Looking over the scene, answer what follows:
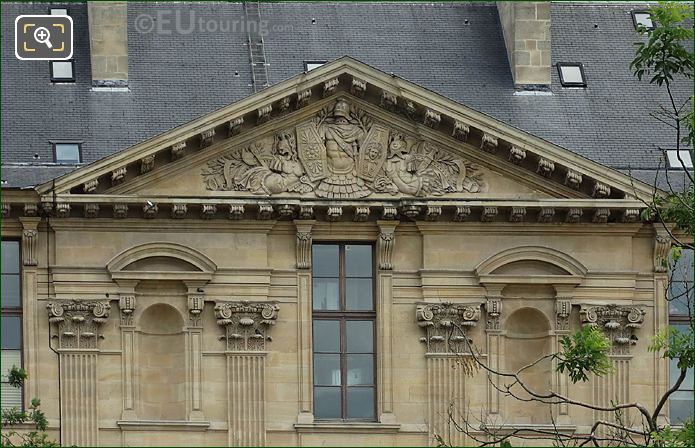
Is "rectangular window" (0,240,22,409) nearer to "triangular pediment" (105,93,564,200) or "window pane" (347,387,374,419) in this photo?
"triangular pediment" (105,93,564,200)

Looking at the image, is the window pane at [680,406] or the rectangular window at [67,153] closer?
the rectangular window at [67,153]

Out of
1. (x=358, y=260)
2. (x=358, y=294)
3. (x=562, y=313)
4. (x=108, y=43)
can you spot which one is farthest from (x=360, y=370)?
(x=108, y=43)

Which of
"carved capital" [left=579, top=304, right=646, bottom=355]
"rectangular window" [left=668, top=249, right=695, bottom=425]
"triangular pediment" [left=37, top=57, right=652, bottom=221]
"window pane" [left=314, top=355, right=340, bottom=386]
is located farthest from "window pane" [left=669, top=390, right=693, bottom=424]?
"window pane" [left=314, top=355, right=340, bottom=386]

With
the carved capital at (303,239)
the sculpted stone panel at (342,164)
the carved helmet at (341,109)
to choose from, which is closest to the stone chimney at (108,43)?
the sculpted stone panel at (342,164)

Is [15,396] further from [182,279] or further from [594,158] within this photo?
[594,158]

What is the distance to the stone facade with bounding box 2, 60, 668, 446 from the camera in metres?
45.8

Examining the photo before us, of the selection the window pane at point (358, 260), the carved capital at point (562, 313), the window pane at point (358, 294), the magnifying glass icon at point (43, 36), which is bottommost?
the carved capital at point (562, 313)

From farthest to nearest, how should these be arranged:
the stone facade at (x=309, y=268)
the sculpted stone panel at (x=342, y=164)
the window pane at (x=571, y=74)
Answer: the window pane at (x=571, y=74) < the sculpted stone panel at (x=342, y=164) < the stone facade at (x=309, y=268)

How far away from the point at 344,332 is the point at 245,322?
6.25ft

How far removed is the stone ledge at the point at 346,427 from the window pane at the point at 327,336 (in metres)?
1.44

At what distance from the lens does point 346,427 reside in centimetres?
4597

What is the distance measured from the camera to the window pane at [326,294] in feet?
153

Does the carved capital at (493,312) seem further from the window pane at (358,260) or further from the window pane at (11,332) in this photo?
the window pane at (11,332)

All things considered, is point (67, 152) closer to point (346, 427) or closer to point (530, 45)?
point (346, 427)
